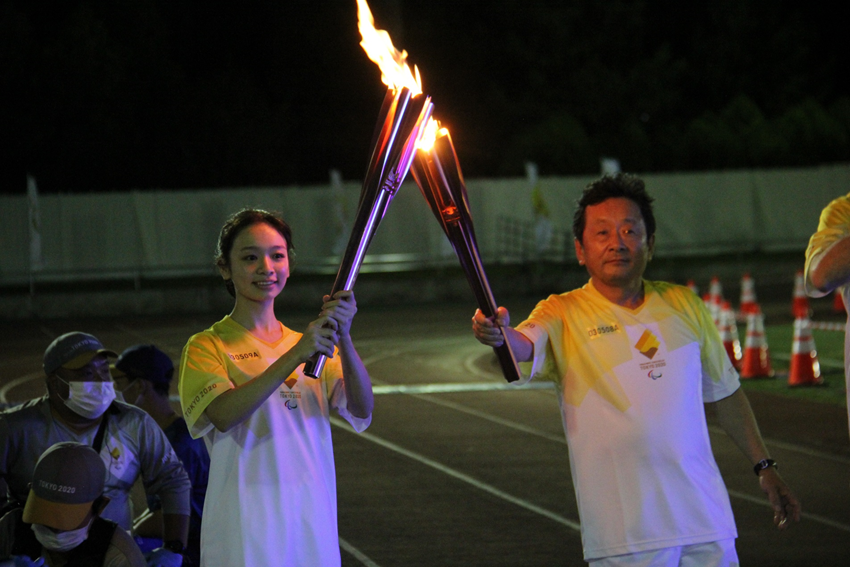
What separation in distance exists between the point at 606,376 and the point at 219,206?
1024 inches

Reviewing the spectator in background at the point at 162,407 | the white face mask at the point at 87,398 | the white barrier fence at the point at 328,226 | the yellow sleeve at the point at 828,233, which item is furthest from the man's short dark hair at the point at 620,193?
the white barrier fence at the point at 328,226

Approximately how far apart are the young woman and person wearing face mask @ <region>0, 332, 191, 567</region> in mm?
1289

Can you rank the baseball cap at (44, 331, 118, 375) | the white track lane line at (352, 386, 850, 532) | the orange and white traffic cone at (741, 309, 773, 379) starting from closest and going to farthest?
the baseball cap at (44, 331, 118, 375), the white track lane line at (352, 386, 850, 532), the orange and white traffic cone at (741, 309, 773, 379)


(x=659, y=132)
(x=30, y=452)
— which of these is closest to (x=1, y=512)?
(x=30, y=452)

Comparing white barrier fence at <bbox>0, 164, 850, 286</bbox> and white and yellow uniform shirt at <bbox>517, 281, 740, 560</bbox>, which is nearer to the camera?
white and yellow uniform shirt at <bbox>517, 281, 740, 560</bbox>

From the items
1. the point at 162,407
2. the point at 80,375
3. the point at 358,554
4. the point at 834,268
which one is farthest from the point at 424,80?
the point at 834,268

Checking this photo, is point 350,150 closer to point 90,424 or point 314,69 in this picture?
point 314,69

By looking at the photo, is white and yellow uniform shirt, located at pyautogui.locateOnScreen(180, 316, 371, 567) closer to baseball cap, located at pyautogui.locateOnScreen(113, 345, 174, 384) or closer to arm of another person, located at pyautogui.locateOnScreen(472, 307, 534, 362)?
arm of another person, located at pyautogui.locateOnScreen(472, 307, 534, 362)

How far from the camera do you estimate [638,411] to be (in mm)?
3701

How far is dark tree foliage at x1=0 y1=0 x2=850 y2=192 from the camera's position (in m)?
34.8

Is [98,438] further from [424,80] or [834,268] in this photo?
[424,80]

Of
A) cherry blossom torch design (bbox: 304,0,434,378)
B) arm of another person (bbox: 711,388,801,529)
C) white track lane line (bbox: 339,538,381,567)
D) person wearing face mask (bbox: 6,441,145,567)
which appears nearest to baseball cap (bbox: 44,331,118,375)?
person wearing face mask (bbox: 6,441,145,567)

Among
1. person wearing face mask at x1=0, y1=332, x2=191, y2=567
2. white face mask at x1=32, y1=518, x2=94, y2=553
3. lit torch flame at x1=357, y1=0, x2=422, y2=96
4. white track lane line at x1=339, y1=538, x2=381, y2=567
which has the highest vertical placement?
lit torch flame at x1=357, y1=0, x2=422, y2=96

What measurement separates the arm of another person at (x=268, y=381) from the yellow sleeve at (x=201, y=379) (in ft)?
0.12
